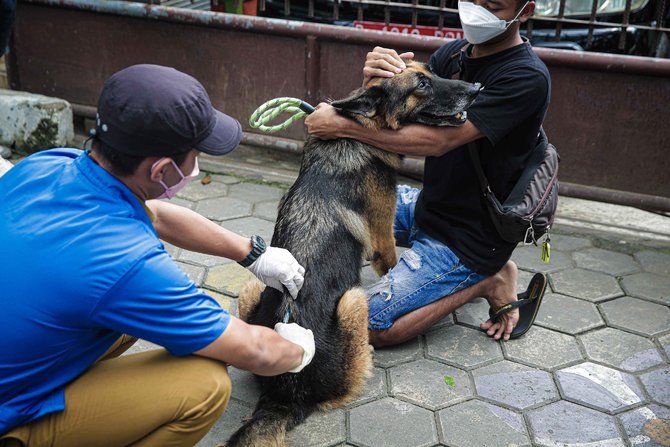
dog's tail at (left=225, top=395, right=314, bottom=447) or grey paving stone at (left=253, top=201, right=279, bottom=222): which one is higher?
grey paving stone at (left=253, top=201, right=279, bottom=222)

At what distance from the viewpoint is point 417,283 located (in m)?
3.70

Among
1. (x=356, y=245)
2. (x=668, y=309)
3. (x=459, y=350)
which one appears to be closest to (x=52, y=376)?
(x=356, y=245)

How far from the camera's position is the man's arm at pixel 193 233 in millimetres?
3029

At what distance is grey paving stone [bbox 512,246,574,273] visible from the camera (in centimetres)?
477

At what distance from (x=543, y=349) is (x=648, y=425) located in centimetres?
74

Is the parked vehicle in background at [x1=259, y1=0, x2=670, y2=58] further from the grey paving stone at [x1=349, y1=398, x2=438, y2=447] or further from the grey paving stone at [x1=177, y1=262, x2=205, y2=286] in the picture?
the grey paving stone at [x1=349, y1=398, x2=438, y2=447]

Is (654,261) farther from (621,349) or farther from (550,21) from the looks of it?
(550,21)

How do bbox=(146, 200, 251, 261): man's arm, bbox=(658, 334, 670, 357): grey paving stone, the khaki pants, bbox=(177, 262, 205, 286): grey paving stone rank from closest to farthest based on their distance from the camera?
the khaki pants → bbox=(146, 200, 251, 261): man's arm → bbox=(658, 334, 670, 357): grey paving stone → bbox=(177, 262, 205, 286): grey paving stone

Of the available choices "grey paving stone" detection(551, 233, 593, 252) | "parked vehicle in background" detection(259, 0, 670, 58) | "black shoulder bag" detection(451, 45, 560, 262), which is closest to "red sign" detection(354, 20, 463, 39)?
"parked vehicle in background" detection(259, 0, 670, 58)

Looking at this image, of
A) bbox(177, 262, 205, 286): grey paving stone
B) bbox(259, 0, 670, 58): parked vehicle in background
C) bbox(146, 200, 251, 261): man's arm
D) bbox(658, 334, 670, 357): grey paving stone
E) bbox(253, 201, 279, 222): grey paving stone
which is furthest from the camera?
bbox(259, 0, 670, 58): parked vehicle in background

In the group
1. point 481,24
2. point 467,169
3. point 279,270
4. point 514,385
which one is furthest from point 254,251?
point 481,24

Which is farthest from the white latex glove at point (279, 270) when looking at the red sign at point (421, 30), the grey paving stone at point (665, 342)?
the red sign at point (421, 30)

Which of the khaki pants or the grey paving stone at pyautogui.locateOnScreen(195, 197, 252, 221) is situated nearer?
the khaki pants

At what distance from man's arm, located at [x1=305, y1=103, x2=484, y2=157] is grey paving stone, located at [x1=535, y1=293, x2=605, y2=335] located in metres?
1.38
